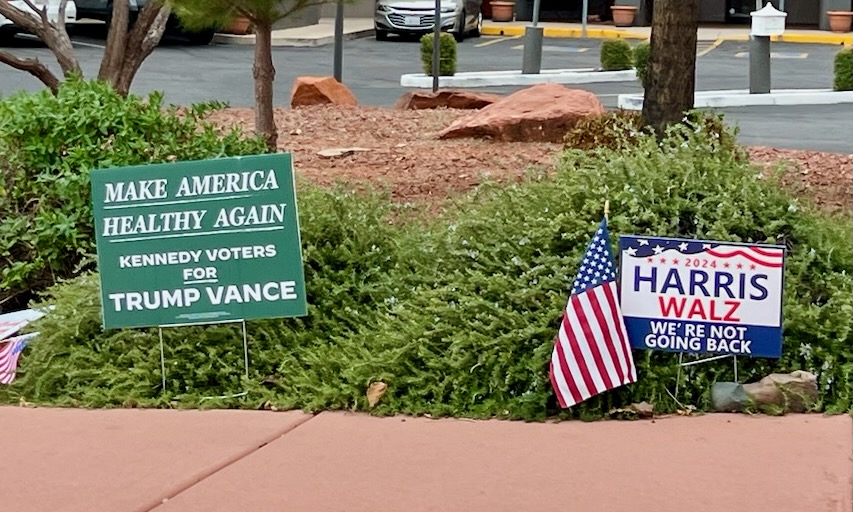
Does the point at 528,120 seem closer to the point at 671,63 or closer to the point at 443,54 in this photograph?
the point at 671,63

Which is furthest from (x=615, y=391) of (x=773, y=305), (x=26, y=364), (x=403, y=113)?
(x=403, y=113)

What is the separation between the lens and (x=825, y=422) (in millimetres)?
5438

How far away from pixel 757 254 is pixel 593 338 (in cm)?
79

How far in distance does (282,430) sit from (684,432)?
170cm

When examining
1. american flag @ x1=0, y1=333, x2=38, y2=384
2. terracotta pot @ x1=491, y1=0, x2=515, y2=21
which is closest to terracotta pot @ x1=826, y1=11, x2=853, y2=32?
terracotta pot @ x1=491, y1=0, x2=515, y2=21

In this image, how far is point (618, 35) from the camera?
3334cm

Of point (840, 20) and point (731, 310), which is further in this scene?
point (840, 20)

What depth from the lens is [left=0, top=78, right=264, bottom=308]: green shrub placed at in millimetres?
7453

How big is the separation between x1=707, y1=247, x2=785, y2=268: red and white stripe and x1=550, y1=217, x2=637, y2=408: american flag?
1.54ft

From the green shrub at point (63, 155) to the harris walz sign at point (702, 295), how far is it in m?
3.10

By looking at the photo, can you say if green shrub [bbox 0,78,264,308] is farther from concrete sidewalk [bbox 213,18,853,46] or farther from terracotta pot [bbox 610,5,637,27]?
terracotta pot [bbox 610,5,637,27]

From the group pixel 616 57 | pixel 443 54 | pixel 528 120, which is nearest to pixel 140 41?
pixel 528 120

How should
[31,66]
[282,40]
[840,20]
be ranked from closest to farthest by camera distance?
[31,66], [282,40], [840,20]

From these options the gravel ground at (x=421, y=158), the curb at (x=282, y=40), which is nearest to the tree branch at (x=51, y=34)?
the gravel ground at (x=421, y=158)
